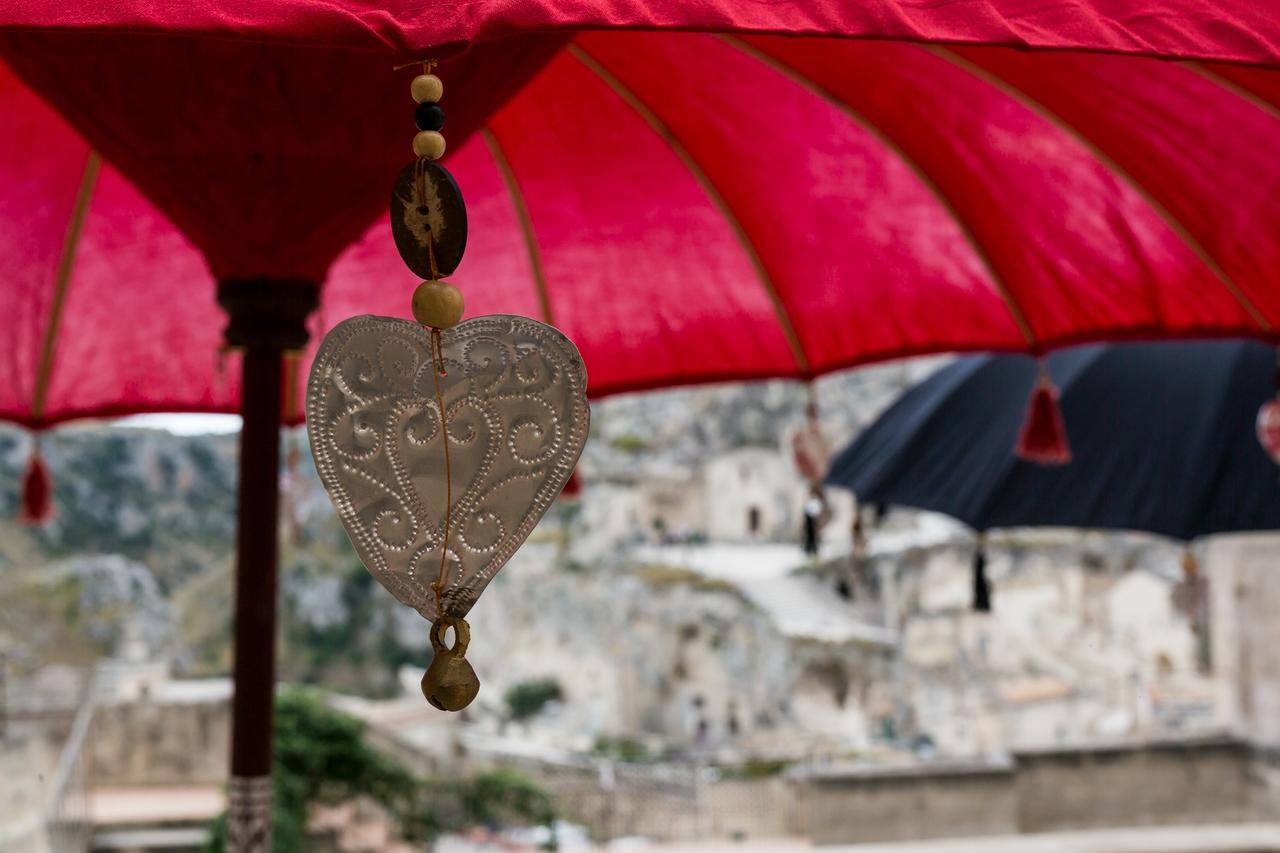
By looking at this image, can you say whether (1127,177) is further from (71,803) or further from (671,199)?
(71,803)

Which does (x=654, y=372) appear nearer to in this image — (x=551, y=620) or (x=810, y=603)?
(x=810, y=603)

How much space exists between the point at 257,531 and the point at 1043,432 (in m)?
1.25

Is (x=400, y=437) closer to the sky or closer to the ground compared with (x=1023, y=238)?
closer to the ground

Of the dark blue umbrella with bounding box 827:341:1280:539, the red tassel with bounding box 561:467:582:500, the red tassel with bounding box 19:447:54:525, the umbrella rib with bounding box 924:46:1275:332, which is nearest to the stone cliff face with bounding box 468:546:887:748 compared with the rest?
the dark blue umbrella with bounding box 827:341:1280:539

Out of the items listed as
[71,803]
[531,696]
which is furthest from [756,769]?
[531,696]

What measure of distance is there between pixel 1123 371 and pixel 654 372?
1.63 metres

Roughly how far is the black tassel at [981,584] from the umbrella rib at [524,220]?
1042 mm

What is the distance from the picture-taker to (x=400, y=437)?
2.83 ft

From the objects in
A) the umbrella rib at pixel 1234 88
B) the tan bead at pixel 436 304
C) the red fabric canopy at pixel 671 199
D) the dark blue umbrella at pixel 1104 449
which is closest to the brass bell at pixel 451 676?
the tan bead at pixel 436 304

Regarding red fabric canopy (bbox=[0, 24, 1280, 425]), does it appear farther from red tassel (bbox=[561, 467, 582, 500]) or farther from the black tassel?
the black tassel

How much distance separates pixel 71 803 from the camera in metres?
9.02

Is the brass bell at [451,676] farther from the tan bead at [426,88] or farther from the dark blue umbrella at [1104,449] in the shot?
the dark blue umbrella at [1104,449]

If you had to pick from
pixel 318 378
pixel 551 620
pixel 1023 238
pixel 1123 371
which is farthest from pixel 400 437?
pixel 551 620

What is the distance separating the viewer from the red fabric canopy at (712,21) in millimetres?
705
